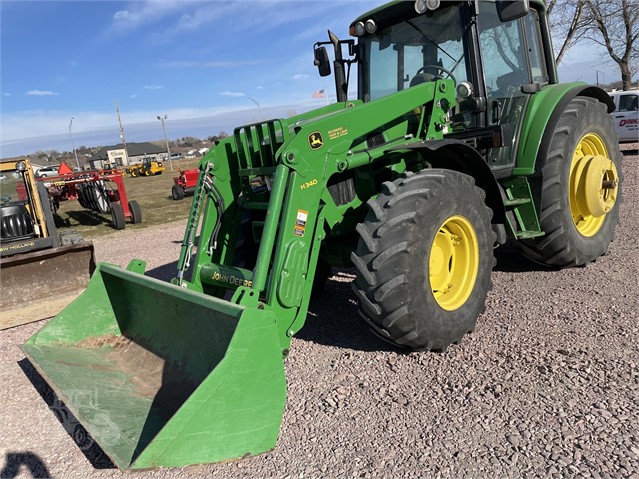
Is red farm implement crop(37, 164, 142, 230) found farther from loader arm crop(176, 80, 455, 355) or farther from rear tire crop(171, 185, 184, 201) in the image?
loader arm crop(176, 80, 455, 355)

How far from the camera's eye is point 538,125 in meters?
4.58

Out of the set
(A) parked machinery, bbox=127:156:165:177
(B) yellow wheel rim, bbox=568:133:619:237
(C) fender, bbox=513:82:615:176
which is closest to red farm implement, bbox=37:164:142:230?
(C) fender, bbox=513:82:615:176

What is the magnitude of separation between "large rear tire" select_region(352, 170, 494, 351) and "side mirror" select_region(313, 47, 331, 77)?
2.05 m

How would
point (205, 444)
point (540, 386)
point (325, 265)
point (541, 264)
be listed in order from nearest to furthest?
point (205, 444)
point (540, 386)
point (325, 265)
point (541, 264)

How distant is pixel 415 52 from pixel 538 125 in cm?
131

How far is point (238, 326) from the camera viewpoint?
259cm

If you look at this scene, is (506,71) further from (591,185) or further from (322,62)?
(322,62)

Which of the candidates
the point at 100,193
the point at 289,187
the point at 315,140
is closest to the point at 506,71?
the point at 315,140

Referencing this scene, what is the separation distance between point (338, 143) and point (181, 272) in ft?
5.03

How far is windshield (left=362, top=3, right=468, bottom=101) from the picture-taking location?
4359 mm

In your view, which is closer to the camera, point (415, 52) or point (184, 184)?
point (415, 52)

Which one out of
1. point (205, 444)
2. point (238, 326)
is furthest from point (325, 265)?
point (205, 444)

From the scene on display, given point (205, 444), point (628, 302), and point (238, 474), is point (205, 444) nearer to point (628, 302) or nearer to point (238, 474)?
point (238, 474)

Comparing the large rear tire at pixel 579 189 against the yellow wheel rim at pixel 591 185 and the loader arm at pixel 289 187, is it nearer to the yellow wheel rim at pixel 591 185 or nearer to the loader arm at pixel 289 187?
A: the yellow wheel rim at pixel 591 185
